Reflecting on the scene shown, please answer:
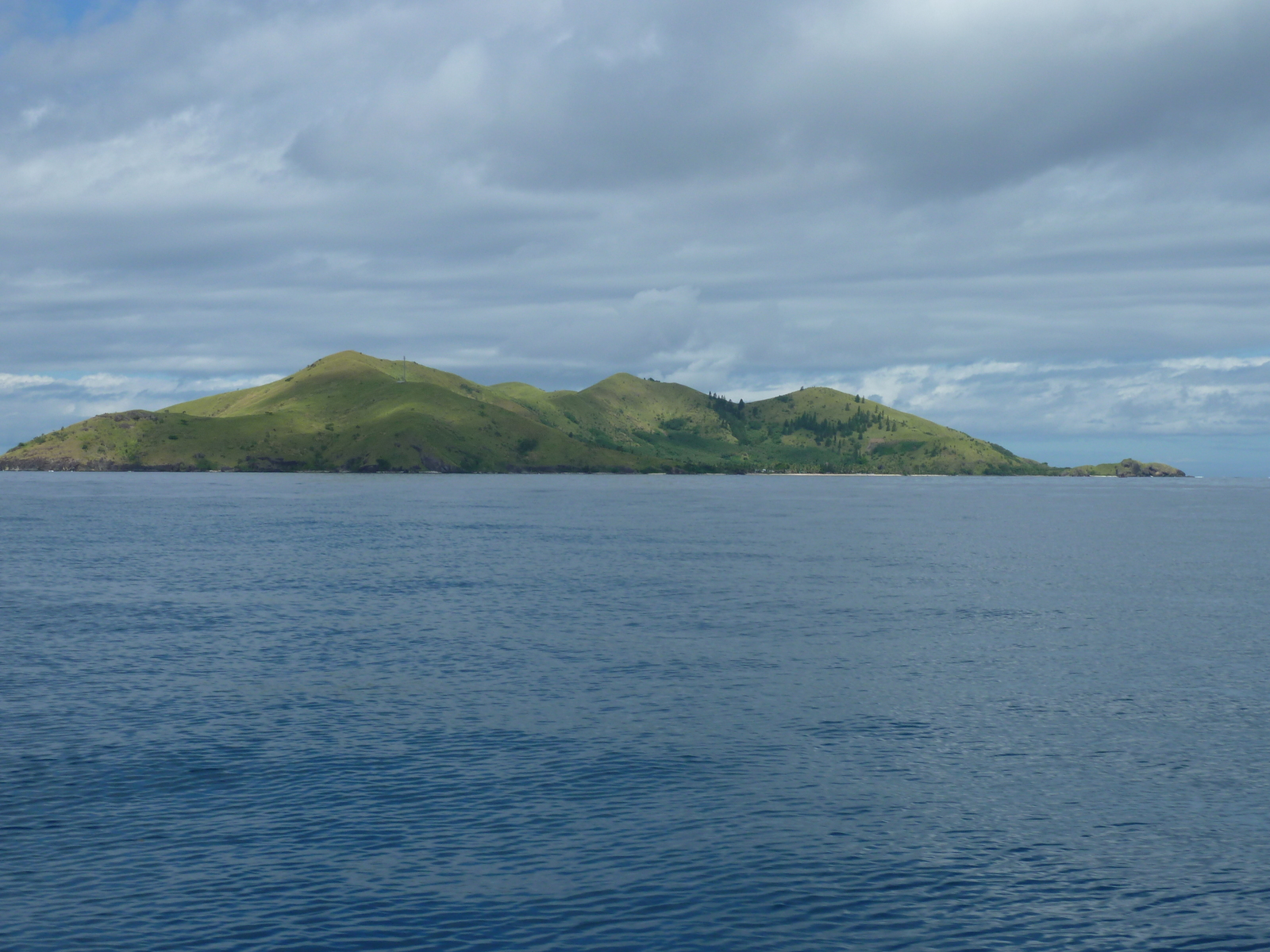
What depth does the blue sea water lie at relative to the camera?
24578 millimetres

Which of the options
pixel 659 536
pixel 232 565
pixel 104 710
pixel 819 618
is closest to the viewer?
pixel 104 710

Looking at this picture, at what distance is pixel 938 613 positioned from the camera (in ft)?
242

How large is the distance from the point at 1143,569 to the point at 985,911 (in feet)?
305

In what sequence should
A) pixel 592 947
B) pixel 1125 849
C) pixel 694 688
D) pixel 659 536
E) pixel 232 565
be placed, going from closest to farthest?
pixel 592 947 < pixel 1125 849 < pixel 694 688 < pixel 232 565 < pixel 659 536

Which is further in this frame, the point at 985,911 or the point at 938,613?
the point at 938,613

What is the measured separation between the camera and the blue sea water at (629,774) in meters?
24.6

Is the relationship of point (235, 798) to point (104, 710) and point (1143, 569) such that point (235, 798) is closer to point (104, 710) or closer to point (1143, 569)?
point (104, 710)

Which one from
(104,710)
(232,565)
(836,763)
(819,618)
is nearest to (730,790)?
(836,763)

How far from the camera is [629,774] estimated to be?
115 feet

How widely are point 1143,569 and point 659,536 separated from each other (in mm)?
63253

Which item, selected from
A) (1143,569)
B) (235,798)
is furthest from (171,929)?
(1143,569)

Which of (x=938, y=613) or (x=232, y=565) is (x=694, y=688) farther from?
(x=232, y=565)

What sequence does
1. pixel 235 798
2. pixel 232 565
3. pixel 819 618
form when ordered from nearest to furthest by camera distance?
pixel 235 798, pixel 819 618, pixel 232 565

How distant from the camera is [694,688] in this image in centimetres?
4812
